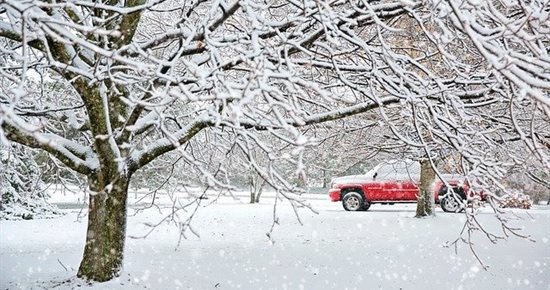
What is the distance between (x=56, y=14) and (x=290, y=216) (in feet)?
39.2

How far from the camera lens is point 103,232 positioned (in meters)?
6.32

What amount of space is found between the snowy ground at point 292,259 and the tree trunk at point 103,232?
0.62ft

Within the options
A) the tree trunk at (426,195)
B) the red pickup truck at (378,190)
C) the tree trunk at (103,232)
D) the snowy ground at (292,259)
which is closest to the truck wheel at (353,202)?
the red pickup truck at (378,190)

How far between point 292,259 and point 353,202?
9.84m

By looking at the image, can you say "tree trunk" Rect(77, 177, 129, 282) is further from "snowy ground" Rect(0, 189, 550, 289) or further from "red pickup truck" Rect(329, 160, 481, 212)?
"red pickup truck" Rect(329, 160, 481, 212)

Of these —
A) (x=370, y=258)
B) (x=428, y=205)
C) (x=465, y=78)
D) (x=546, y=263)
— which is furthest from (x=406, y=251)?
(x=428, y=205)

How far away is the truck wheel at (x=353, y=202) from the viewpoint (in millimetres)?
17953

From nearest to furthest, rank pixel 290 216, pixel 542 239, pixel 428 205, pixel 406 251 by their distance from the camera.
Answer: pixel 406 251, pixel 542 239, pixel 428 205, pixel 290 216

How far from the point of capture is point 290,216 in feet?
53.5

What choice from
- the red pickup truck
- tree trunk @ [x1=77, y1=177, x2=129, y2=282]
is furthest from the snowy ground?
the red pickup truck

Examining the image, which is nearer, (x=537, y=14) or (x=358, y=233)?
(x=537, y=14)

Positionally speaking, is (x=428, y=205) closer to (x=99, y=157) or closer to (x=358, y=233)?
(x=358, y=233)

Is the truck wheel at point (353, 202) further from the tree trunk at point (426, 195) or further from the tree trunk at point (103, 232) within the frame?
the tree trunk at point (103, 232)

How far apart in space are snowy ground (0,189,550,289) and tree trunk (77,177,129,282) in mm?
190
